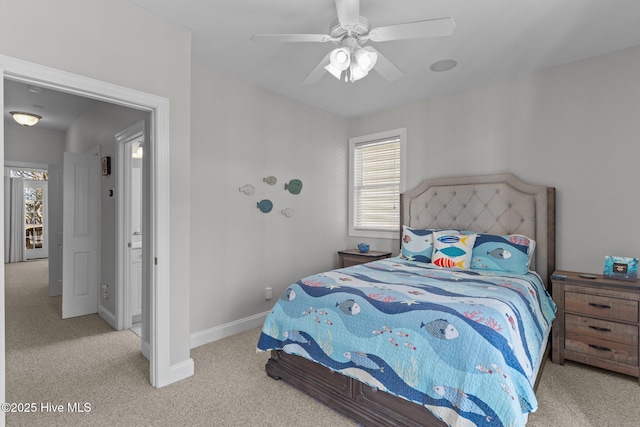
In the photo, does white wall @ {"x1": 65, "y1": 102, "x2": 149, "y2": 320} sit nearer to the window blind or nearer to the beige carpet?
the beige carpet

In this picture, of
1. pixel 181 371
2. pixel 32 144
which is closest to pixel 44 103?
pixel 32 144

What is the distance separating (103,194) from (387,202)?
362cm

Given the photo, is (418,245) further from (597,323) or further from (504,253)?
(597,323)

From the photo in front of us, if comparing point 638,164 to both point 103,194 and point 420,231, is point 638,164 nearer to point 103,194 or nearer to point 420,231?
point 420,231

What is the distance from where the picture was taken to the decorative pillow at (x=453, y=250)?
3.10m

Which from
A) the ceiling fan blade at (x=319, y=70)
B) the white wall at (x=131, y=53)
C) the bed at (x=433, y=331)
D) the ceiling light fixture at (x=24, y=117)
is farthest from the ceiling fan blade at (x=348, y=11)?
the ceiling light fixture at (x=24, y=117)

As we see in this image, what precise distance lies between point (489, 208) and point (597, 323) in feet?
4.42

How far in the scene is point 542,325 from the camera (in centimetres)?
234

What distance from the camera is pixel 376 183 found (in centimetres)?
457

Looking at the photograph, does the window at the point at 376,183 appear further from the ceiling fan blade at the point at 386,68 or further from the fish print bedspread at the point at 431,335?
the ceiling fan blade at the point at 386,68

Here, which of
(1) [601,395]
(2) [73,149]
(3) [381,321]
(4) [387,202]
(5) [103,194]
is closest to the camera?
(3) [381,321]

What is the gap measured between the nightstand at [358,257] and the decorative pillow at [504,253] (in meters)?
1.28

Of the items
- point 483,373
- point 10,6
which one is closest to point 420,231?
point 483,373

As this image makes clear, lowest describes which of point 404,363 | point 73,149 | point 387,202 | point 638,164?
point 404,363
